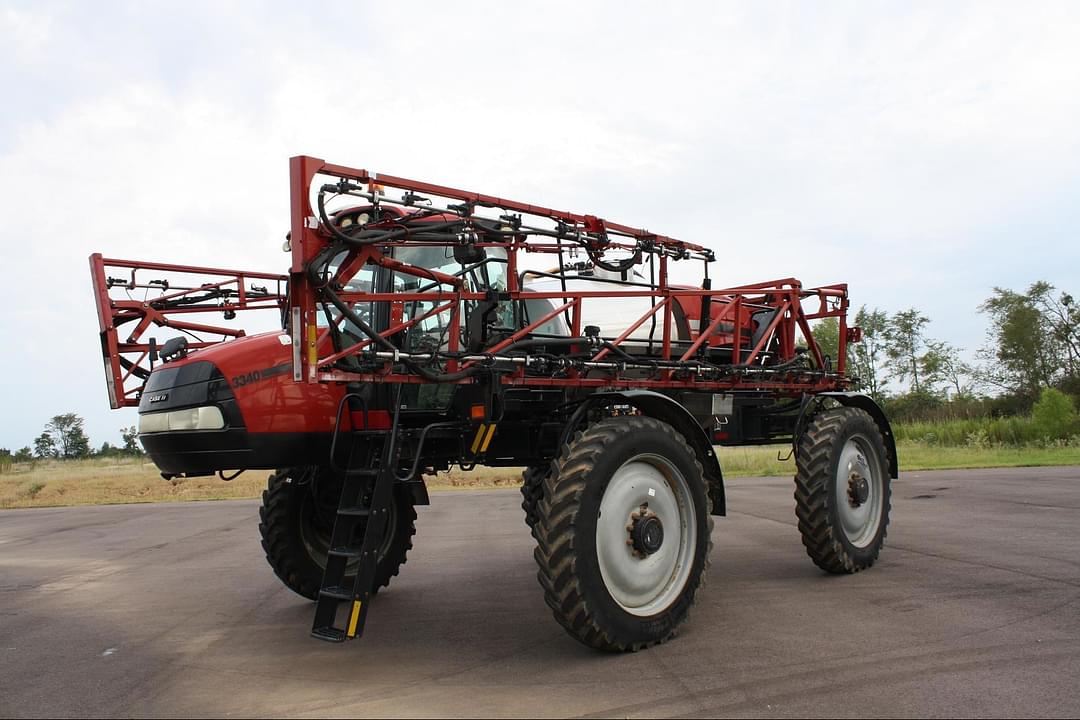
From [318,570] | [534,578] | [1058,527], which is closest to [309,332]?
[318,570]

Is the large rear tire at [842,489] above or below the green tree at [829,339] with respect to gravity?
below

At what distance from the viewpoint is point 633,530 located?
5.34 m

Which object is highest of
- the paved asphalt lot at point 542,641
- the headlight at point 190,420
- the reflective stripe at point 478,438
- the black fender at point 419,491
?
the headlight at point 190,420

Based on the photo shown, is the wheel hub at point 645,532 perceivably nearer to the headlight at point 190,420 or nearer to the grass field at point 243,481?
the headlight at point 190,420

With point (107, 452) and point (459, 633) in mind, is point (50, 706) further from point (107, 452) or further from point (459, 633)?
point (107, 452)

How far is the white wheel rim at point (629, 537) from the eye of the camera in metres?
5.21

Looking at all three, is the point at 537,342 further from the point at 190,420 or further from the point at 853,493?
the point at 853,493

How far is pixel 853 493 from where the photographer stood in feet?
25.2

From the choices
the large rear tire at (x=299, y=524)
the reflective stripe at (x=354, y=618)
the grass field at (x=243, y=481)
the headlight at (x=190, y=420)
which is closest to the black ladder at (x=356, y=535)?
the reflective stripe at (x=354, y=618)

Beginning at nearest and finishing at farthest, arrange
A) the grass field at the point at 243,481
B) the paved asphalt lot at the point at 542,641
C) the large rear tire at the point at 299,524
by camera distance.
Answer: the paved asphalt lot at the point at 542,641 < the large rear tire at the point at 299,524 < the grass field at the point at 243,481

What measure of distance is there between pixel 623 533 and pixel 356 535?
1746 mm

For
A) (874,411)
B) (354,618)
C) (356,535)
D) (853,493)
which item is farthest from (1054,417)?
(354,618)

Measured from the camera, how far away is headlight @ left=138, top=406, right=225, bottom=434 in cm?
512

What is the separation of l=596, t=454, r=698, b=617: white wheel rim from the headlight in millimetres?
2443
